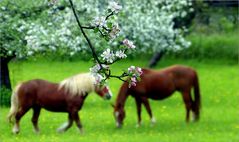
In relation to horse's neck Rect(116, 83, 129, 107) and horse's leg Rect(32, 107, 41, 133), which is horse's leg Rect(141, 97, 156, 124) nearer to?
horse's neck Rect(116, 83, 129, 107)

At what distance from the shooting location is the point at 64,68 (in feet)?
113

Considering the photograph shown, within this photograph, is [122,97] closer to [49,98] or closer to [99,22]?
[49,98]

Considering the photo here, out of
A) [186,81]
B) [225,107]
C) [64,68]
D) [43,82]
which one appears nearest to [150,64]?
[64,68]

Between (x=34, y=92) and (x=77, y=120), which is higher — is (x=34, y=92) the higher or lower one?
the higher one

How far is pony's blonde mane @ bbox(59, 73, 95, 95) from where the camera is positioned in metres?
15.6

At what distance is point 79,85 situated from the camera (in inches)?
623

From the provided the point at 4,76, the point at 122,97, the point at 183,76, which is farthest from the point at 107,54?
the point at 4,76

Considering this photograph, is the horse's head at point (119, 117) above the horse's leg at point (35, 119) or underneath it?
underneath

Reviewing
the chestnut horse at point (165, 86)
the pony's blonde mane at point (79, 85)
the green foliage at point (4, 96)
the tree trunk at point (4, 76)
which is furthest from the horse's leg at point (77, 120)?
the tree trunk at point (4, 76)

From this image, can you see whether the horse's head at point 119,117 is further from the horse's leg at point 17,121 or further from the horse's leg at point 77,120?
the horse's leg at point 17,121

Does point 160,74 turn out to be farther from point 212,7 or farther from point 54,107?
point 212,7

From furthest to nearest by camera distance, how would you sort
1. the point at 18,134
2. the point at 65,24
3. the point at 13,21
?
the point at 65,24 < the point at 13,21 < the point at 18,134

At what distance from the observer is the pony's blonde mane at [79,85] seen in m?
15.6

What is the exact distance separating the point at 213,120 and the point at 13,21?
5870mm
